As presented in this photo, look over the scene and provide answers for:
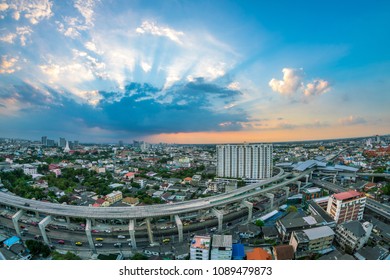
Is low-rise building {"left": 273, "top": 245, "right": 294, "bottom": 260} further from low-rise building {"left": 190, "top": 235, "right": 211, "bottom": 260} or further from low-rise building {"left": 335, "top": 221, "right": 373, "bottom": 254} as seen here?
low-rise building {"left": 335, "top": 221, "right": 373, "bottom": 254}

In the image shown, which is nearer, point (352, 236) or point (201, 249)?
point (201, 249)

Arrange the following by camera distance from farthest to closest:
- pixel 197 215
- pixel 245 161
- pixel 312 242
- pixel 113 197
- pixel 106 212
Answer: pixel 245 161
pixel 113 197
pixel 197 215
pixel 106 212
pixel 312 242

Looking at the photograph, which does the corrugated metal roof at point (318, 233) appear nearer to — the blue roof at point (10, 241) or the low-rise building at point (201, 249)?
the low-rise building at point (201, 249)

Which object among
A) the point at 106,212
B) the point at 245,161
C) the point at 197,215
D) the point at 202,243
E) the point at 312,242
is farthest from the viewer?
the point at 245,161

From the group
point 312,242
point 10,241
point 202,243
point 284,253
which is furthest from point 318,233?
point 10,241

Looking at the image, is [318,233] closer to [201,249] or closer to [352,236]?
[352,236]

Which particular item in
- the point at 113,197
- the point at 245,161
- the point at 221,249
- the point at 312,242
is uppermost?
the point at 245,161

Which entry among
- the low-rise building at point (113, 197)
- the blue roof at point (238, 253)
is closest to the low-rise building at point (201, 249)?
the blue roof at point (238, 253)
